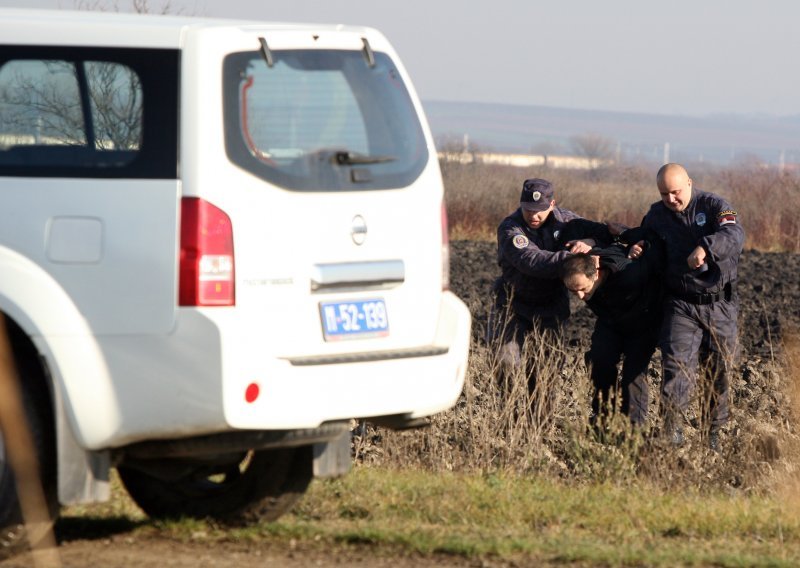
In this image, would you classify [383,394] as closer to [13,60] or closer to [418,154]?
[418,154]

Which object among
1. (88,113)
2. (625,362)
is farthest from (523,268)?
(88,113)

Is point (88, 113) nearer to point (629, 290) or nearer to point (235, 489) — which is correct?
point (235, 489)

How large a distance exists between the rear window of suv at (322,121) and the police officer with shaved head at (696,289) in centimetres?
378

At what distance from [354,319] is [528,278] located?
4.53 meters

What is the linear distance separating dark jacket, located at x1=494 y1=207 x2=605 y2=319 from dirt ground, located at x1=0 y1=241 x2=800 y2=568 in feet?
4.83

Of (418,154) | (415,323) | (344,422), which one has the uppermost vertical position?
(418,154)

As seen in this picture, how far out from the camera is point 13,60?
5.57 metres

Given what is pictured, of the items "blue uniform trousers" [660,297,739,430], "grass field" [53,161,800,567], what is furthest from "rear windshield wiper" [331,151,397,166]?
"blue uniform trousers" [660,297,739,430]

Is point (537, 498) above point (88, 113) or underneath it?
underneath

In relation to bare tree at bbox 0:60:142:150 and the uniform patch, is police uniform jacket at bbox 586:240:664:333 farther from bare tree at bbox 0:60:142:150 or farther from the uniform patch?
bare tree at bbox 0:60:142:150

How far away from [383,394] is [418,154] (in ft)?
3.30

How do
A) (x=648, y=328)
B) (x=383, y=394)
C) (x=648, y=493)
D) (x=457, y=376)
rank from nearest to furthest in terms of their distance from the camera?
(x=383, y=394) → (x=457, y=376) → (x=648, y=493) → (x=648, y=328)

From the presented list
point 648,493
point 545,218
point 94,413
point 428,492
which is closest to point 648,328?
point 545,218

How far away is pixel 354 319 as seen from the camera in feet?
18.4
